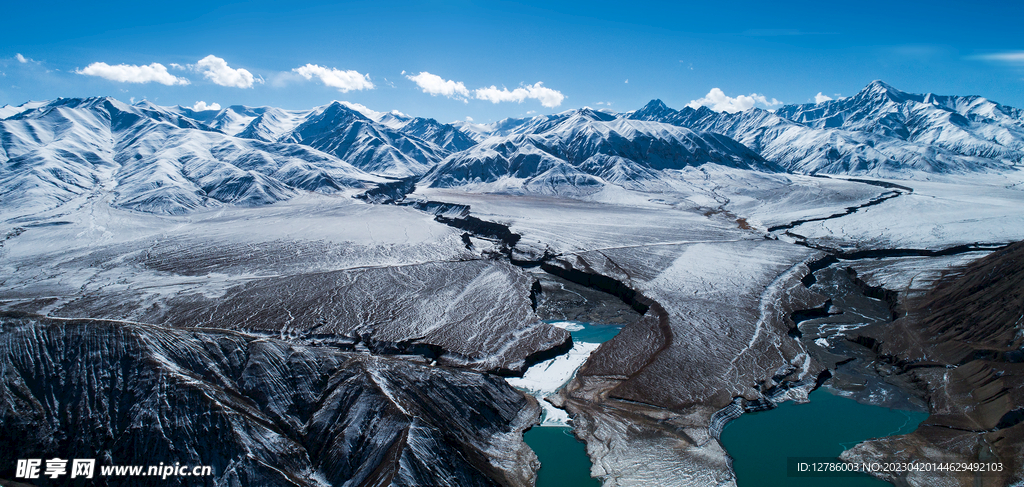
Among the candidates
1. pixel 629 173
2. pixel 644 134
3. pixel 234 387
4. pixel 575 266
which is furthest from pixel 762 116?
pixel 234 387

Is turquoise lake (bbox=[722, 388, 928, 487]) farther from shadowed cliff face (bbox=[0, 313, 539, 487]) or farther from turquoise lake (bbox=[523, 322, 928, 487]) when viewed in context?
shadowed cliff face (bbox=[0, 313, 539, 487])


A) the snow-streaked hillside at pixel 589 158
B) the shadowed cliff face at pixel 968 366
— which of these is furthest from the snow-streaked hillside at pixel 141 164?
the shadowed cliff face at pixel 968 366

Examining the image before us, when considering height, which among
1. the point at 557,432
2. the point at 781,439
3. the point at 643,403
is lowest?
the point at 557,432

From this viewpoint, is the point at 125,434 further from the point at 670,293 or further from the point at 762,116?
the point at 762,116

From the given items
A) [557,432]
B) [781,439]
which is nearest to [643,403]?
[557,432]

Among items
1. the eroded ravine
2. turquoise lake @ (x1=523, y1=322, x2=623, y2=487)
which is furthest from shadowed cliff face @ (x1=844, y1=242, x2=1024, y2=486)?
turquoise lake @ (x1=523, y1=322, x2=623, y2=487)

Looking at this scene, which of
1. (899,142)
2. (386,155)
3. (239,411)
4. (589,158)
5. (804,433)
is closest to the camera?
(239,411)

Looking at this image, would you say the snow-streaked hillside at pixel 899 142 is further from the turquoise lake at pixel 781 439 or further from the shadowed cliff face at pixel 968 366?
the turquoise lake at pixel 781 439

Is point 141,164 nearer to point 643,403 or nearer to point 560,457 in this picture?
point 560,457
